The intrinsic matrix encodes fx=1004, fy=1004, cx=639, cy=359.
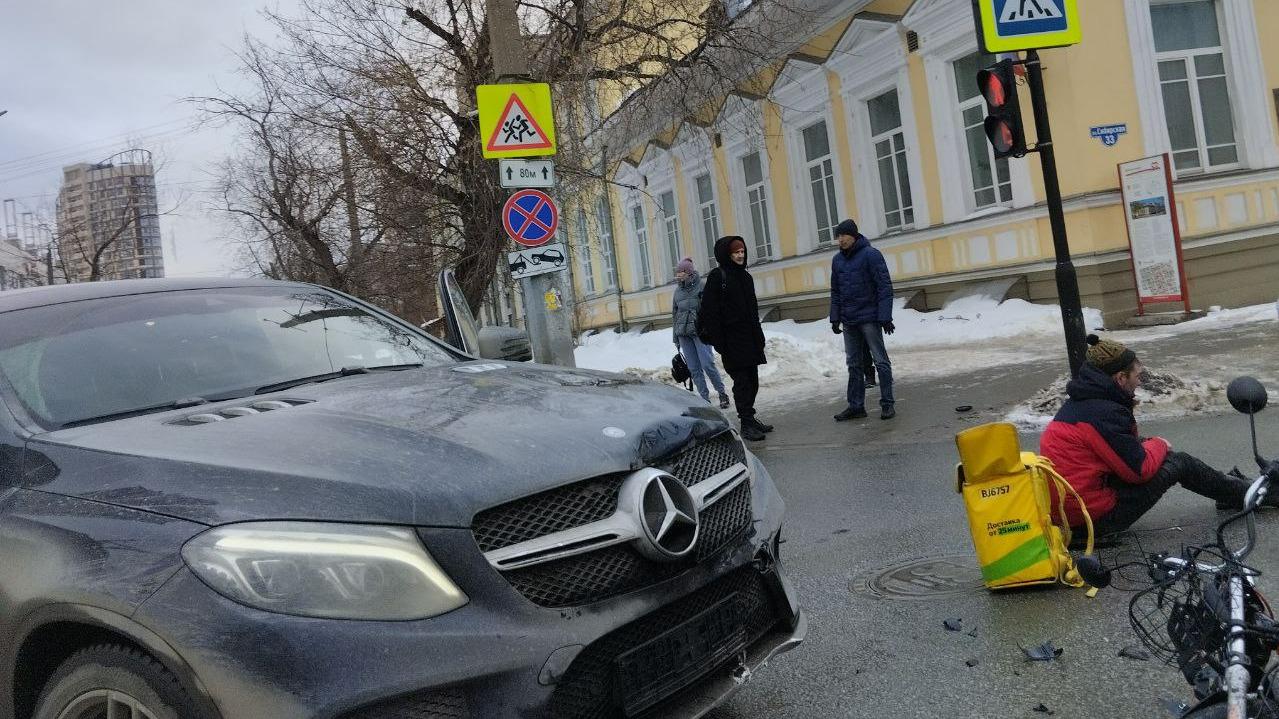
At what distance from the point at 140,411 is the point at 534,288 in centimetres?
783

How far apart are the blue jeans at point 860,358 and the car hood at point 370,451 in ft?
21.8

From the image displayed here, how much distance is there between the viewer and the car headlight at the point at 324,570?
2.09 m

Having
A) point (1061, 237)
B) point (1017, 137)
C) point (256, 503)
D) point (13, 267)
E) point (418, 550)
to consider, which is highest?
point (13, 267)

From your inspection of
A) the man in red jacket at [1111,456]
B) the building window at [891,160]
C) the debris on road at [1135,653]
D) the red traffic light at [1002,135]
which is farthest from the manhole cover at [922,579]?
the building window at [891,160]

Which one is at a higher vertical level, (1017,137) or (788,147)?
(788,147)

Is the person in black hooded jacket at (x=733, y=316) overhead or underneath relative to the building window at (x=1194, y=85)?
underneath

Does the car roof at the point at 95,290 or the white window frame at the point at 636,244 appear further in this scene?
the white window frame at the point at 636,244

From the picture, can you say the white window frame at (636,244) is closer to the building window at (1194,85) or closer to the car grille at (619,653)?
the building window at (1194,85)

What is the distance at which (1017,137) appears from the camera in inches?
299

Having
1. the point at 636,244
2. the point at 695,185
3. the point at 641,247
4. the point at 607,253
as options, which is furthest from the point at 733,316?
the point at 607,253

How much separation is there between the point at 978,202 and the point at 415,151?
9291 millimetres

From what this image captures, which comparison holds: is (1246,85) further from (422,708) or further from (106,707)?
(106,707)

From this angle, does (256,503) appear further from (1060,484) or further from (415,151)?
(415,151)

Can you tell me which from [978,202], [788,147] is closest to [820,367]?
[978,202]
